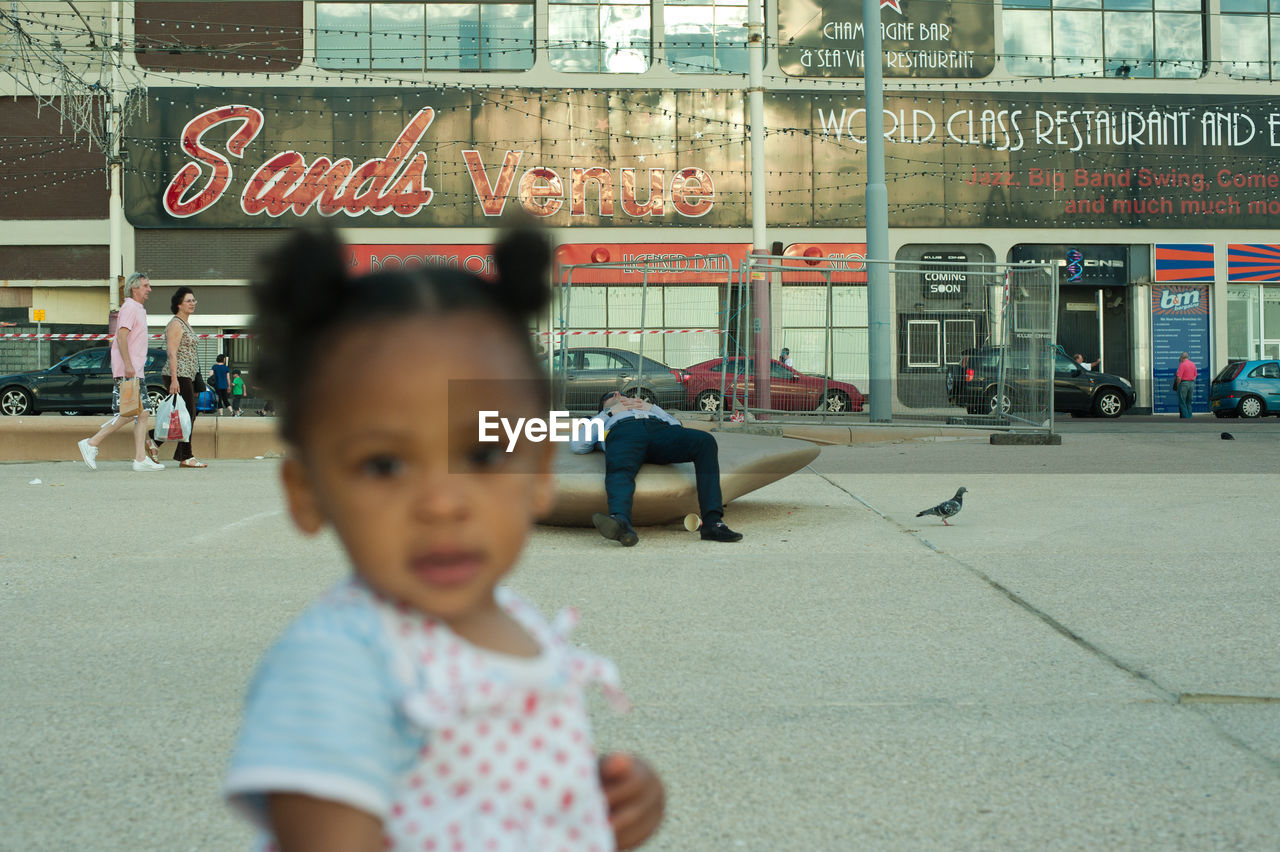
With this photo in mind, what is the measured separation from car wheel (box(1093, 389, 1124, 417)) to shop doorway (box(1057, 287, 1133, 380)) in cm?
488

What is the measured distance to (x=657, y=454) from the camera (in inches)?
283

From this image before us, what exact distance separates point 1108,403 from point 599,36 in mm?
14793

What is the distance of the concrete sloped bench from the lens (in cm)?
720

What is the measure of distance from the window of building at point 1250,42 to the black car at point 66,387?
86.3ft

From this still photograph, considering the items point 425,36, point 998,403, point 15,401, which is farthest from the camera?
point 425,36

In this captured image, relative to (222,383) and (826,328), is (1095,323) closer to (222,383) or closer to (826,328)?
(826,328)

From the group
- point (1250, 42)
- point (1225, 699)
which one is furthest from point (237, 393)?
point (1250, 42)

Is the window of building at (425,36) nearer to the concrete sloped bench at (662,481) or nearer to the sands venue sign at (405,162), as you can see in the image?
the sands venue sign at (405,162)

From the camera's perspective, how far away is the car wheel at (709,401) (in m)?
15.1

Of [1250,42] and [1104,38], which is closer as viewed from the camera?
[1104,38]

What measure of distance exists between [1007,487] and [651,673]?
644cm

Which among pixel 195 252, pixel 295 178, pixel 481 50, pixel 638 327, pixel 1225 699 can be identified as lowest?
pixel 1225 699

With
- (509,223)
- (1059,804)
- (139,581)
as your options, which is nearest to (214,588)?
(139,581)

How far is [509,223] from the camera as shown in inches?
46.1
